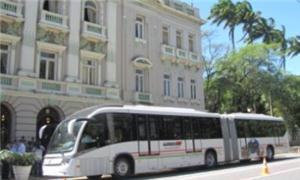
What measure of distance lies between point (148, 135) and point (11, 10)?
9511 millimetres

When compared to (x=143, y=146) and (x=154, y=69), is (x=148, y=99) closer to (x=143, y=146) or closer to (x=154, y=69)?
(x=154, y=69)

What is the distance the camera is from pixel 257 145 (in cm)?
2920

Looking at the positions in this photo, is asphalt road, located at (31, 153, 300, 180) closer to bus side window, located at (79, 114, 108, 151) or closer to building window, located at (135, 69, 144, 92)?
bus side window, located at (79, 114, 108, 151)

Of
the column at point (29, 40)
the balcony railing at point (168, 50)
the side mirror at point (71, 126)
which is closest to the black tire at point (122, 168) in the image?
the side mirror at point (71, 126)

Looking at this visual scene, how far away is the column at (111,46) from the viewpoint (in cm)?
2823

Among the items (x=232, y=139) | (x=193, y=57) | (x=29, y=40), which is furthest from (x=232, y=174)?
(x=193, y=57)

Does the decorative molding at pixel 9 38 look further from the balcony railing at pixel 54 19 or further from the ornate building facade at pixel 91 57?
the balcony railing at pixel 54 19

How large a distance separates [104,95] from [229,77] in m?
21.2

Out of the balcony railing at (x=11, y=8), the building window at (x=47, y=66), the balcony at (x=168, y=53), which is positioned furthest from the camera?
the balcony at (x=168, y=53)

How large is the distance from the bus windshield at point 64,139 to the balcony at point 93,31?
29.3 ft

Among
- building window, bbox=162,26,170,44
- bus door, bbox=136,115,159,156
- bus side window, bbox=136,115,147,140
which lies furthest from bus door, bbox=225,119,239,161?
building window, bbox=162,26,170,44

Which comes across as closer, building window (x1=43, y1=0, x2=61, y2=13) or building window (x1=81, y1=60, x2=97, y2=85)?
building window (x1=43, y1=0, x2=61, y2=13)

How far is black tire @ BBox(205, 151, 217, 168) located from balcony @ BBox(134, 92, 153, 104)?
23.3 feet

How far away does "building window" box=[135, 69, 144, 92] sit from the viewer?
3099 centimetres
